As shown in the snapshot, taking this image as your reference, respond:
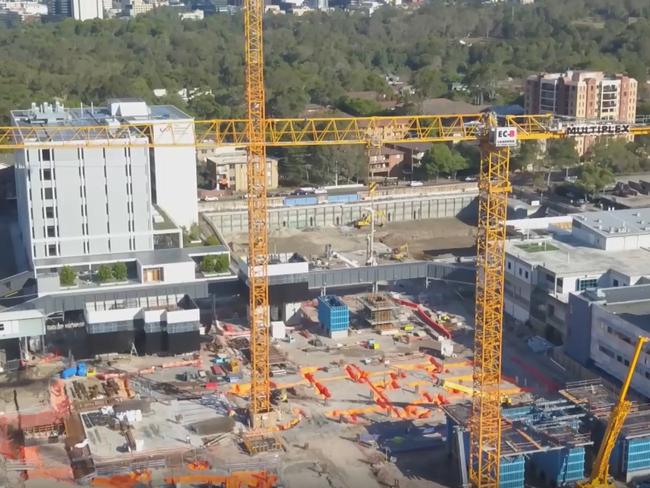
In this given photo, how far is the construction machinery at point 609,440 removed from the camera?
478 inches

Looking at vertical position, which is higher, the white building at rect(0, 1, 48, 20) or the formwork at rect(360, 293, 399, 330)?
the white building at rect(0, 1, 48, 20)

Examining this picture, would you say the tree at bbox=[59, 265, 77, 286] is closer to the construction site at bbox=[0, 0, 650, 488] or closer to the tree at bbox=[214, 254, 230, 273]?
the construction site at bbox=[0, 0, 650, 488]

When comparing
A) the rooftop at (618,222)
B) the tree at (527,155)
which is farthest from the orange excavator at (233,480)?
the tree at (527,155)

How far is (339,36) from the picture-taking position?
57.0 meters

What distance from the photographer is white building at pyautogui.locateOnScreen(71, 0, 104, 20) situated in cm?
8100

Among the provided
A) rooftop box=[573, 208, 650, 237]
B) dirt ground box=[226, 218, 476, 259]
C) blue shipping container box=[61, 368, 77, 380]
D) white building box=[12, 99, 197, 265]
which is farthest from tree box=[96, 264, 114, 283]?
rooftop box=[573, 208, 650, 237]

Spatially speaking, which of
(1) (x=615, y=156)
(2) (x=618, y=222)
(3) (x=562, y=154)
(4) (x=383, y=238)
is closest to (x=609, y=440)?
(2) (x=618, y=222)

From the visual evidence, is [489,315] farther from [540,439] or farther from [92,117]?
[92,117]

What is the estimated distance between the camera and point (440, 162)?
2923 cm

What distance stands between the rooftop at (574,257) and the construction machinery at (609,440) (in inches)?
206

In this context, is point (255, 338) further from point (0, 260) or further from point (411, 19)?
point (411, 19)

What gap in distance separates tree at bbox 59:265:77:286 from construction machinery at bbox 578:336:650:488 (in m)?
9.60

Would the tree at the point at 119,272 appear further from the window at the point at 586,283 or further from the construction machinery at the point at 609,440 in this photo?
the construction machinery at the point at 609,440

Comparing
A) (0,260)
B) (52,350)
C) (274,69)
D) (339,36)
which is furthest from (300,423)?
(339,36)
